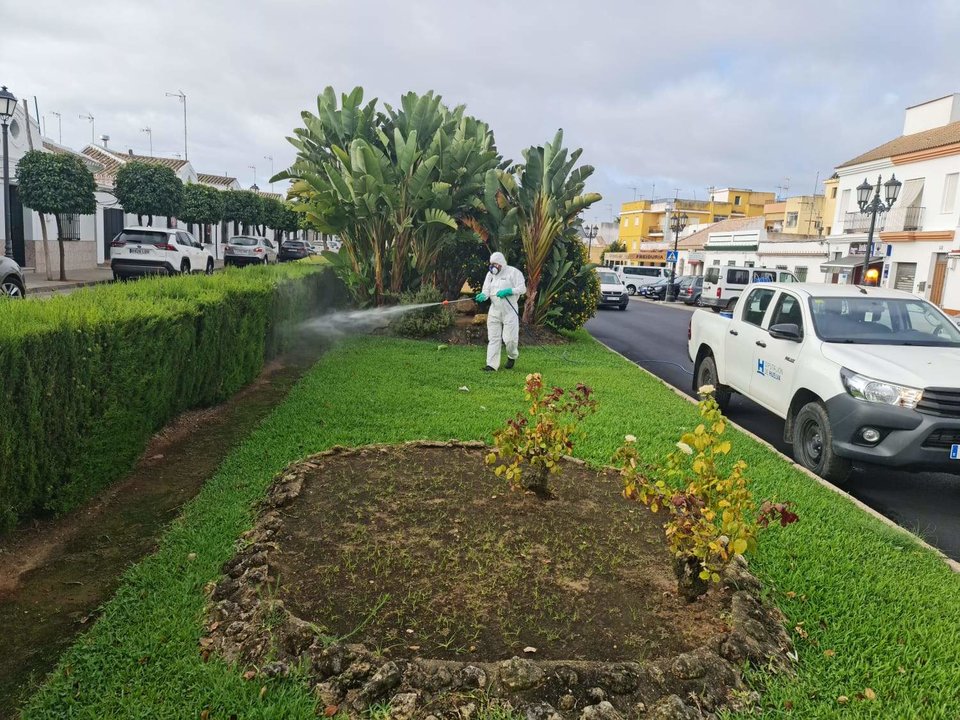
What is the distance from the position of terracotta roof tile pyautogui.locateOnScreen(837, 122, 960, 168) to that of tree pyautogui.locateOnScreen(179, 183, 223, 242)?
117ft

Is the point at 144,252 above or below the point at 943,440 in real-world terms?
above

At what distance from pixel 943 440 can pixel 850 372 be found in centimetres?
87

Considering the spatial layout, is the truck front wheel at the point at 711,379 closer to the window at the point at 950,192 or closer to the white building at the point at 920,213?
the white building at the point at 920,213

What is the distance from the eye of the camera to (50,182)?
22.8 meters

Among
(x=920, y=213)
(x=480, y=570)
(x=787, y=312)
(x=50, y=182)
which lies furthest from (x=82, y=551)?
(x=920, y=213)

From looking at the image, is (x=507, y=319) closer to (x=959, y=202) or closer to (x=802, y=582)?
(x=802, y=582)

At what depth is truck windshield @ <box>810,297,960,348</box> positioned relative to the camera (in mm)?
6945

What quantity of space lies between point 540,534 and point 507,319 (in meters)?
6.72

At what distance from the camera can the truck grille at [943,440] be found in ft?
18.8

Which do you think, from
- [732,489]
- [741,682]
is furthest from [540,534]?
[741,682]

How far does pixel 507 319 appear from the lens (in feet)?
36.4

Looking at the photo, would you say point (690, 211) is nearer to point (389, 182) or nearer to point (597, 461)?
point (389, 182)

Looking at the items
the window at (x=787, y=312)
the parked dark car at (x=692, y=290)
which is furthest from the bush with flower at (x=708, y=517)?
the parked dark car at (x=692, y=290)

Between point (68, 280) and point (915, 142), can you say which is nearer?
point (68, 280)
